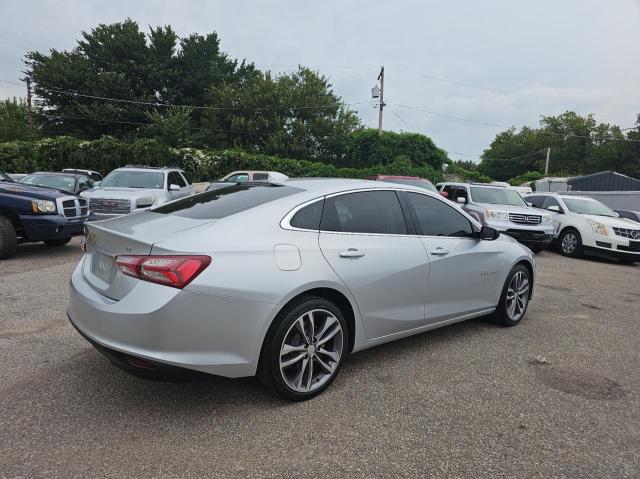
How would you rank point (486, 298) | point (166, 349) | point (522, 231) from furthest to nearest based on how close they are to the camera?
point (522, 231) < point (486, 298) < point (166, 349)

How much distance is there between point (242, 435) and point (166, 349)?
0.69 m

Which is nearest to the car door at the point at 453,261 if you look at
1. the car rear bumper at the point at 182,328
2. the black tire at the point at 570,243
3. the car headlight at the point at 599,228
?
the car rear bumper at the point at 182,328

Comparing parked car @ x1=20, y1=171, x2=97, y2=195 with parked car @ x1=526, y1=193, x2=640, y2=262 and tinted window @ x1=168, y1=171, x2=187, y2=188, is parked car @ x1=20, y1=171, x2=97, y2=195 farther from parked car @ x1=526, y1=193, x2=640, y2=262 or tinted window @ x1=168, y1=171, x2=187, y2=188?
parked car @ x1=526, y1=193, x2=640, y2=262

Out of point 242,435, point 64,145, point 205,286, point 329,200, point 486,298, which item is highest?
point 64,145

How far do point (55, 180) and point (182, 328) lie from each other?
11.9 meters

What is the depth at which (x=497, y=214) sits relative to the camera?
10555 mm

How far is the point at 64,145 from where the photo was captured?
24000 mm

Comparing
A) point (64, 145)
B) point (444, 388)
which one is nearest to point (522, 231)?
point (444, 388)

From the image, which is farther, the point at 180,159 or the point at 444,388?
the point at 180,159

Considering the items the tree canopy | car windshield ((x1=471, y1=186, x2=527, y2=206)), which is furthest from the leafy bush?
the tree canopy

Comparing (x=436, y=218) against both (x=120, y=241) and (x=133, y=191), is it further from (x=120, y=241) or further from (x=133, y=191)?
(x=133, y=191)

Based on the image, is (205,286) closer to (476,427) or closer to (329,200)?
(329,200)

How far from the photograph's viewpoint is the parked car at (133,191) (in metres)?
9.68

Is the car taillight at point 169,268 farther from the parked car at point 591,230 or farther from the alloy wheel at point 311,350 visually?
the parked car at point 591,230
